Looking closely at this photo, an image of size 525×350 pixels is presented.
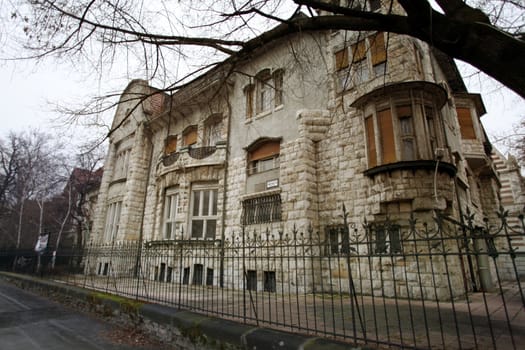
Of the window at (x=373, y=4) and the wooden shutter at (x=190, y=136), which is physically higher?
the window at (x=373, y=4)

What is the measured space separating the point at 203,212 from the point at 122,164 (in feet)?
31.2

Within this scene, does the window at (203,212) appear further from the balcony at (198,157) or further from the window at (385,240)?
the window at (385,240)

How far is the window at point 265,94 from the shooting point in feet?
38.0

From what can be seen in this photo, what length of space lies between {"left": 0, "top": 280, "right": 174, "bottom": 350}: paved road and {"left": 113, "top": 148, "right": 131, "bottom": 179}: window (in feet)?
37.6

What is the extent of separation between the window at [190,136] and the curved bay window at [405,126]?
935 cm

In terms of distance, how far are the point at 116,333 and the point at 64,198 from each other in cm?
2430

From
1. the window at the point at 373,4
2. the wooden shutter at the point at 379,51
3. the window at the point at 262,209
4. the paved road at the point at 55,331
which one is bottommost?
the paved road at the point at 55,331

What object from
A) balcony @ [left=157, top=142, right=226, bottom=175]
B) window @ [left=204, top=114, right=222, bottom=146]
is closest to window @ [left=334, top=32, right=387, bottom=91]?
balcony @ [left=157, top=142, right=226, bottom=175]

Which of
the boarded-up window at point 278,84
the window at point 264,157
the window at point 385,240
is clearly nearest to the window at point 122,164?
the window at point 264,157

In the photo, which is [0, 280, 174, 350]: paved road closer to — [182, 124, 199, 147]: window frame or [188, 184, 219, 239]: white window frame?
[188, 184, 219, 239]: white window frame

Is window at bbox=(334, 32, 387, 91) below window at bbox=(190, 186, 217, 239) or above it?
above

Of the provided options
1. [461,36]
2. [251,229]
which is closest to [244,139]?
[251,229]

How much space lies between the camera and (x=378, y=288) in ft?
25.6

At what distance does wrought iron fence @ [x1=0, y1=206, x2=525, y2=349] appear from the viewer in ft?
10.0
